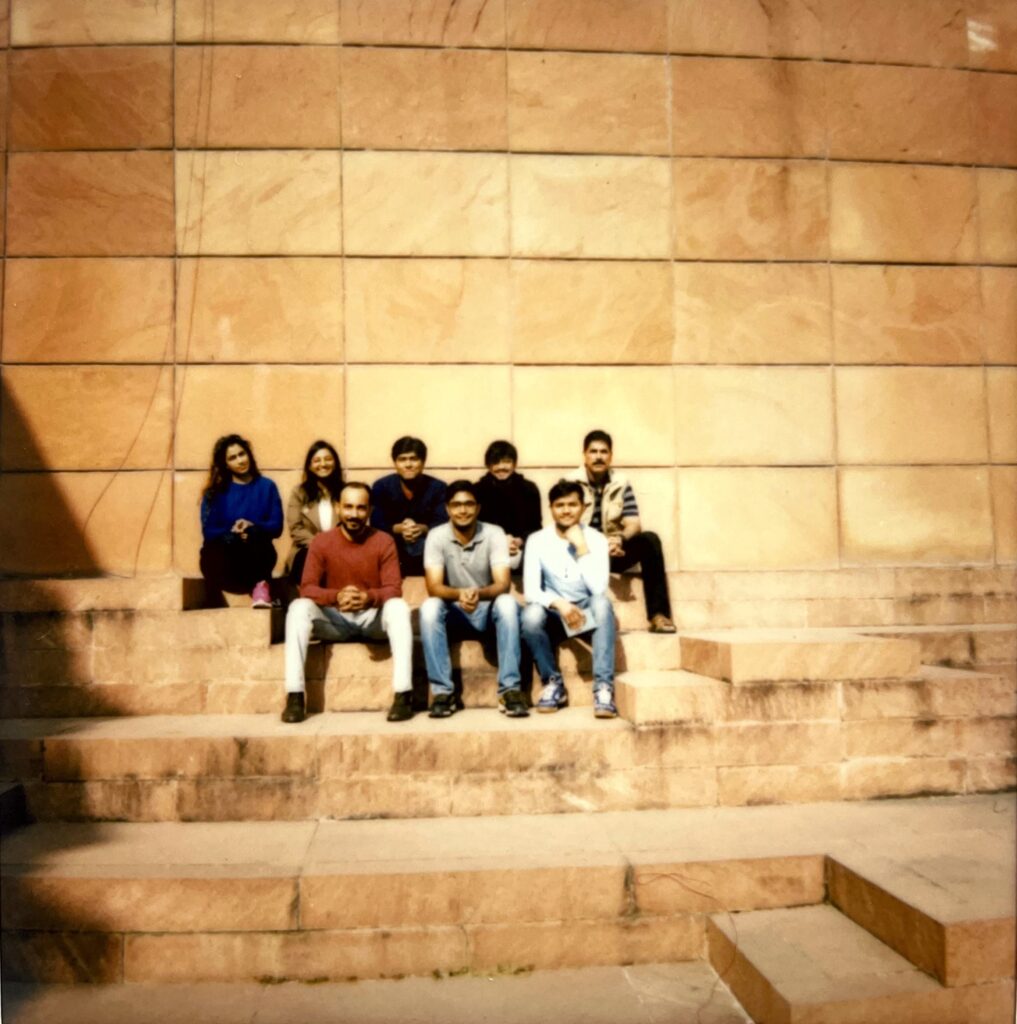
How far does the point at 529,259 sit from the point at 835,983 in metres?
5.76

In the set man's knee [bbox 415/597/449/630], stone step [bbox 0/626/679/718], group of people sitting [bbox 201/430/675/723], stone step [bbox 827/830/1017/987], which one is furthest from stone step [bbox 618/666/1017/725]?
man's knee [bbox 415/597/449/630]

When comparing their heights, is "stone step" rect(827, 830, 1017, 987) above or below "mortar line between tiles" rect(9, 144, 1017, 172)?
below

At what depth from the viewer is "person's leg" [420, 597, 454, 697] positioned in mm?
4859

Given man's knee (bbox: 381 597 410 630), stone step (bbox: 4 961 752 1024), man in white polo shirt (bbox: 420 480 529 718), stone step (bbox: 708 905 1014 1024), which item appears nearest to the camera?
stone step (bbox: 708 905 1014 1024)

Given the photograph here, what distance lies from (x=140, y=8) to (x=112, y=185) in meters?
1.56

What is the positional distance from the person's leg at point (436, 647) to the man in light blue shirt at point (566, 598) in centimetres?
51

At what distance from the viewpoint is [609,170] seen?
7121 millimetres

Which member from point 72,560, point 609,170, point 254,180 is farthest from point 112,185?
point 609,170

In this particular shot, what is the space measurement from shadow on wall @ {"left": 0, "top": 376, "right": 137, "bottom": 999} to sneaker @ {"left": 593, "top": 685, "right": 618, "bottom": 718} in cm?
259

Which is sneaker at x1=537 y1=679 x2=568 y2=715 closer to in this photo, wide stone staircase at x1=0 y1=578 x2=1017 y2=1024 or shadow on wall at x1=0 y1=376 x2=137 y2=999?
wide stone staircase at x1=0 y1=578 x2=1017 y2=1024

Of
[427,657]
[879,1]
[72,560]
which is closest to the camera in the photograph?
[427,657]

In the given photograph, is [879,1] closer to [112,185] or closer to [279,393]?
[279,393]

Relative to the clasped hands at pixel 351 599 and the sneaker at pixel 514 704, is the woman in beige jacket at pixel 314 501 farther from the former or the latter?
the sneaker at pixel 514 704

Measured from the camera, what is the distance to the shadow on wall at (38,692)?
11.3 feet
